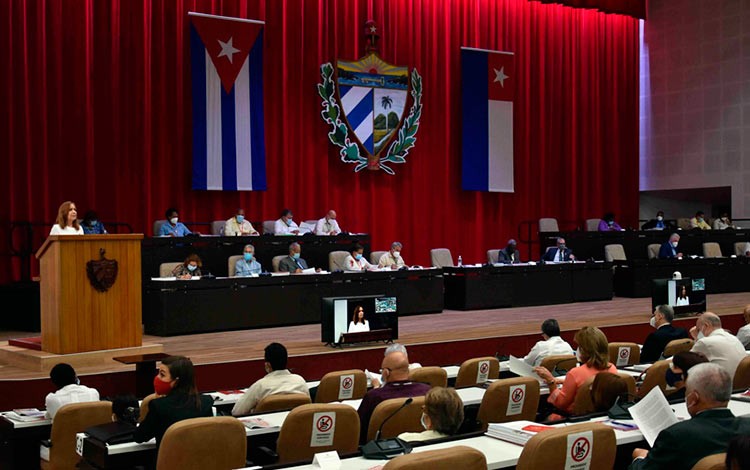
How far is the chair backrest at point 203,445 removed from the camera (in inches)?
127

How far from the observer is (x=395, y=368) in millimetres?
4297

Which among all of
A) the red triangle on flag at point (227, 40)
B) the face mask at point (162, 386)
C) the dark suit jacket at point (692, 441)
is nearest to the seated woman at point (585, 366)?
the dark suit jacket at point (692, 441)

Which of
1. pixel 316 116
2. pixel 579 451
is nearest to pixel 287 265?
pixel 316 116

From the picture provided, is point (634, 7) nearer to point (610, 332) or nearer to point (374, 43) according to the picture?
point (374, 43)

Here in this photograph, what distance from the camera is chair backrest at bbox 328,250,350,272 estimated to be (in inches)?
431

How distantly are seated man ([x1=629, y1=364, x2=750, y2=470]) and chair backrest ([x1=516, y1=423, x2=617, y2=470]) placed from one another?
136 mm

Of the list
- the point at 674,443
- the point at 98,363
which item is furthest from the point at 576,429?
the point at 98,363

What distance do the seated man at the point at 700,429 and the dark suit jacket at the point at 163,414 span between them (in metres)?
1.99

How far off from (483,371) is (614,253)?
9.23 meters

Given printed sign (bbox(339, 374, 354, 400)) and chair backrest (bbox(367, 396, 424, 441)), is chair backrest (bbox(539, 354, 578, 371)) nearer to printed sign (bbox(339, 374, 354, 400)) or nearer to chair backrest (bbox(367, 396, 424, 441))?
printed sign (bbox(339, 374, 354, 400))

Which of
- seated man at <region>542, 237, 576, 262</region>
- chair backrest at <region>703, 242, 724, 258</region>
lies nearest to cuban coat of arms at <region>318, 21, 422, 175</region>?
seated man at <region>542, 237, 576, 262</region>

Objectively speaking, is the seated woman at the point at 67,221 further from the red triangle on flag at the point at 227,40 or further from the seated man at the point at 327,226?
the red triangle on flag at the point at 227,40

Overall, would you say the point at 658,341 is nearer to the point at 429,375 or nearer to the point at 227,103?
the point at 429,375

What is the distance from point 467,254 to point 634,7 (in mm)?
6689
